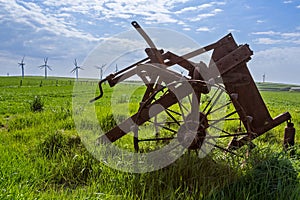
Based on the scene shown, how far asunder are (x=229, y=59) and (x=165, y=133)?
2254mm

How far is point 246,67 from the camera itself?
3523 mm

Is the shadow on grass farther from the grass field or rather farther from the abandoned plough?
the abandoned plough

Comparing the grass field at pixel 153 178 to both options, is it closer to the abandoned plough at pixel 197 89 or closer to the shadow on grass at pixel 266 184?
the shadow on grass at pixel 266 184

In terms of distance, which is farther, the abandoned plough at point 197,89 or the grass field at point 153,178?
the abandoned plough at point 197,89

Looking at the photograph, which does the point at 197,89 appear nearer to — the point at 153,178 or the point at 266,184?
the point at 153,178

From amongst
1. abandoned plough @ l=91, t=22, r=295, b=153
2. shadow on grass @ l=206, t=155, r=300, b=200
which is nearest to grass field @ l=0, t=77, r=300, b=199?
shadow on grass @ l=206, t=155, r=300, b=200

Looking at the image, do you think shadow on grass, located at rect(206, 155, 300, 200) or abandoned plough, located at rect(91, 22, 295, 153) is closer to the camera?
shadow on grass, located at rect(206, 155, 300, 200)

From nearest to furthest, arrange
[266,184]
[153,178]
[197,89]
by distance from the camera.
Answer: [266,184]
[153,178]
[197,89]

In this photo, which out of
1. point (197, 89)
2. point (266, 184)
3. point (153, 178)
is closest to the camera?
point (266, 184)

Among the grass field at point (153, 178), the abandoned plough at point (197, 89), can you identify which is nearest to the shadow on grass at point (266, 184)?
the grass field at point (153, 178)

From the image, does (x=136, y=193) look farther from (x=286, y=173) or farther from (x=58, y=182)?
(x=286, y=173)

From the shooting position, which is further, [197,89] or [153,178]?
[197,89]

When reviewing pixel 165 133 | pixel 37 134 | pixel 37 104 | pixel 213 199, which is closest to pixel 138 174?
pixel 213 199

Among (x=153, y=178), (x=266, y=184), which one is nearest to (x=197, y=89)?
(x=153, y=178)
